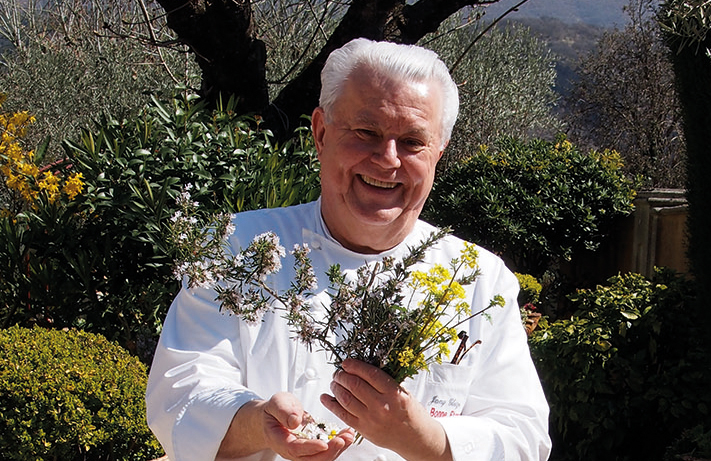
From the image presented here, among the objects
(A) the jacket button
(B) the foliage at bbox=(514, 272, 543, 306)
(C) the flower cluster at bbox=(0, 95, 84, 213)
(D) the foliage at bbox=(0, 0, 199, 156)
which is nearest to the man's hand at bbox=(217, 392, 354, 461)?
(A) the jacket button

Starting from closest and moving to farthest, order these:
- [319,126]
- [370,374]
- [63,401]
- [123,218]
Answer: [370,374]
[319,126]
[63,401]
[123,218]

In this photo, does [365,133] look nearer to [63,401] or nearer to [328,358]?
[328,358]

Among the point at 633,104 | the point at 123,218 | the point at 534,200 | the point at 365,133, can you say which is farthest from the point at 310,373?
the point at 633,104

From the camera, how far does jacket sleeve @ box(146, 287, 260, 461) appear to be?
1758mm

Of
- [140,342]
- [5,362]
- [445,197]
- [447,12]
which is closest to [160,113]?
[140,342]

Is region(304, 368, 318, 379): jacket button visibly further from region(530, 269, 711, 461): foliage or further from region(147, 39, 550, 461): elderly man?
region(530, 269, 711, 461): foliage

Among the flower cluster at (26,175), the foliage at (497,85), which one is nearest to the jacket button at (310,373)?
the flower cluster at (26,175)

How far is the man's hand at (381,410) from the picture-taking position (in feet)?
4.86

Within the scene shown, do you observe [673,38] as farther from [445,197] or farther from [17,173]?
[17,173]

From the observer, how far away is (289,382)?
76.4 inches

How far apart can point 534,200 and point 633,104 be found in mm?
6426

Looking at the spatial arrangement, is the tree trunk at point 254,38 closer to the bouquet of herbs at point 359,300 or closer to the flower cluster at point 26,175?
→ the flower cluster at point 26,175

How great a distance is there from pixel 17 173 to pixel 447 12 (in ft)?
10.2

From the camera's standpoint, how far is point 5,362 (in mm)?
3424
